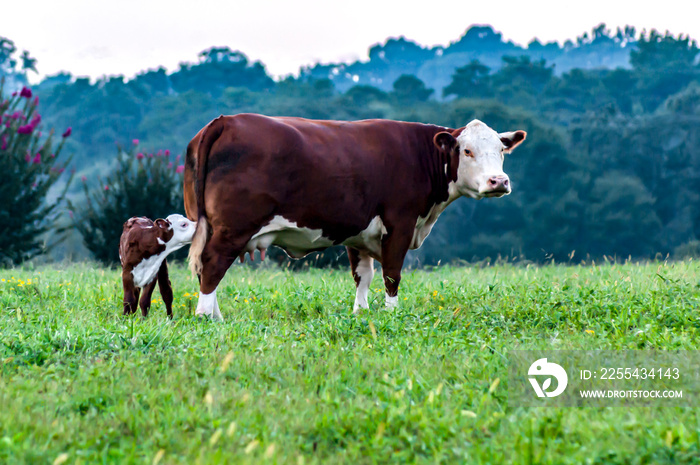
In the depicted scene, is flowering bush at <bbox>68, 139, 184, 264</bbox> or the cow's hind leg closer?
the cow's hind leg

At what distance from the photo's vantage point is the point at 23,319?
614 cm

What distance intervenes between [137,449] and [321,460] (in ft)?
2.85

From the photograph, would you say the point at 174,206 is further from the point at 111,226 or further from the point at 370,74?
the point at 370,74

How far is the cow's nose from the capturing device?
688cm

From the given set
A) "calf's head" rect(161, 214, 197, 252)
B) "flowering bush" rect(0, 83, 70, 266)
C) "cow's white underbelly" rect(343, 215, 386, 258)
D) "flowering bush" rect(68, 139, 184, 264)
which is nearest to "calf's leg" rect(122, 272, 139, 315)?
"calf's head" rect(161, 214, 197, 252)

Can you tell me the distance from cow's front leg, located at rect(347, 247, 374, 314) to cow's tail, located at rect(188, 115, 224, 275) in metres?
1.62

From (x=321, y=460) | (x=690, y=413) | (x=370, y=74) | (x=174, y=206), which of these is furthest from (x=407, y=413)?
(x=370, y=74)

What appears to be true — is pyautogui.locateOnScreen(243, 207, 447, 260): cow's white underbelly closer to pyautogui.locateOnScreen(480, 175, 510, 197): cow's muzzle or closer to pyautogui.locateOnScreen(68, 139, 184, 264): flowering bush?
pyautogui.locateOnScreen(480, 175, 510, 197): cow's muzzle

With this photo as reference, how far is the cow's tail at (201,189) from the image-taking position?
646 cm

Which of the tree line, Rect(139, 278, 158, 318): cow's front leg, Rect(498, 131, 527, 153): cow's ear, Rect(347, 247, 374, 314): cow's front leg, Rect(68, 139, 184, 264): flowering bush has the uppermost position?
Rect(498, 131, 527, 153): cow's ear

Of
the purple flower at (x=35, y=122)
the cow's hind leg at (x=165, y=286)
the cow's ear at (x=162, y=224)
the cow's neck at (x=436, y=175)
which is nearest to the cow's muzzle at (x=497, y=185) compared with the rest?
the cow's neck at (x=436, y=175)

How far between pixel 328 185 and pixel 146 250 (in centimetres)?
168

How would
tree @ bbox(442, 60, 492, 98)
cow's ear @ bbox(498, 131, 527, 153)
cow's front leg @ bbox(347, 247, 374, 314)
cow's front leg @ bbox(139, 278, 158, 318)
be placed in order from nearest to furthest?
cow's front leg @ bbox(139, 278, 158, 318) → cow's front leg @ bbox(347, 247, 374, 314) → cow's ear @ bbox(498, 131, 527, 153) → tree @ bbox(442, 60, 492, 98)
